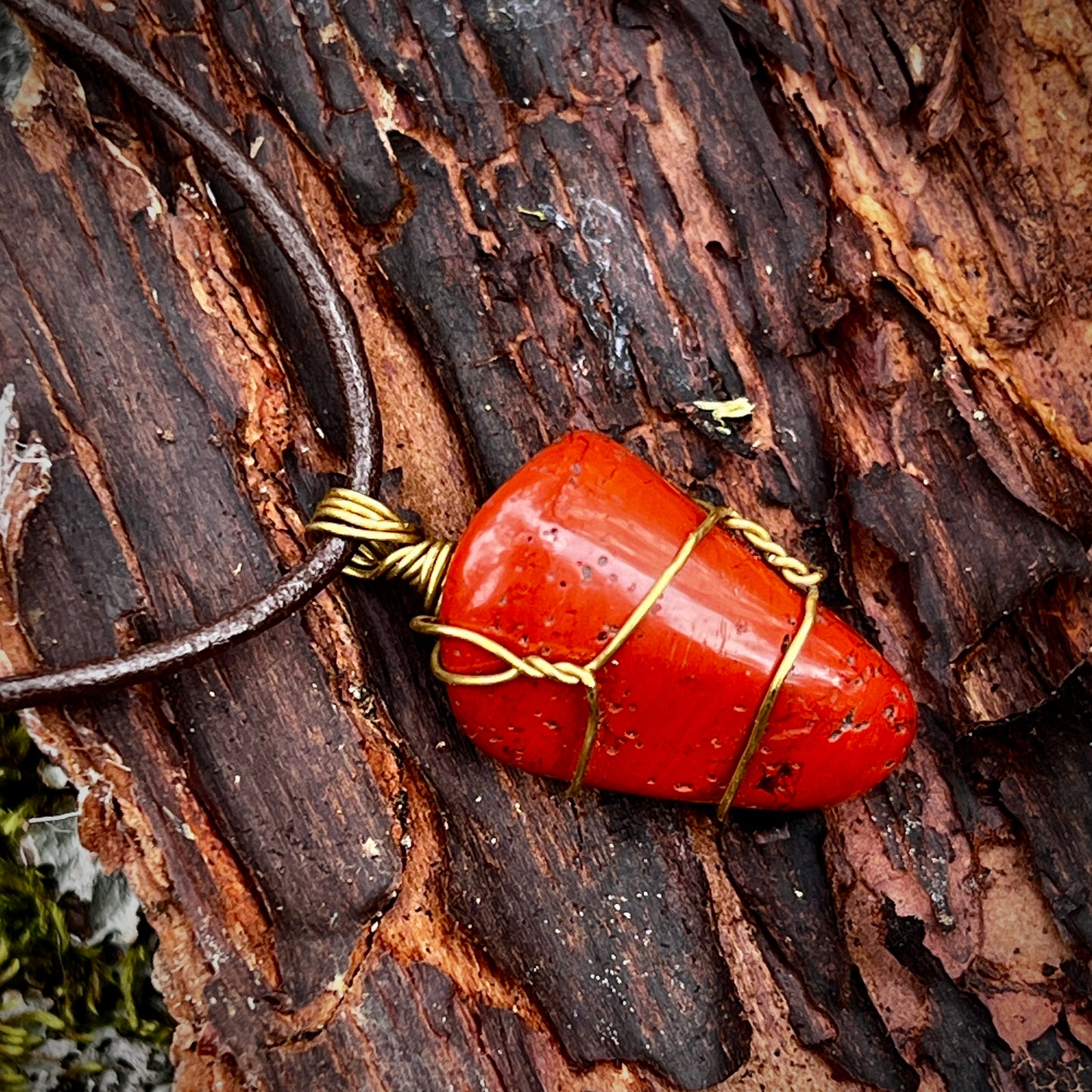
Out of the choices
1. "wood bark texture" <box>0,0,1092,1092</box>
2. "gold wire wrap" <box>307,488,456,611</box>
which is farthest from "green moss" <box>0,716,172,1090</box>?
"gold wire wrap" <box>307,488,456,611</box>

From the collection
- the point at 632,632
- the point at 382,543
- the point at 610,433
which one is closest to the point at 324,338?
the point at 382,543

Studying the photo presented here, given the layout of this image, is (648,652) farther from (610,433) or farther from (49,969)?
(49,969)

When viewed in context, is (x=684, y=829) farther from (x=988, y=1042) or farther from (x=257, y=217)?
(x=257, y=217)

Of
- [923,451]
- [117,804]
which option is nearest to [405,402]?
[117,804]

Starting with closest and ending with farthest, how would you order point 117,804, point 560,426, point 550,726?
1. point 117,804
2. point 550,726
3. point 560,426

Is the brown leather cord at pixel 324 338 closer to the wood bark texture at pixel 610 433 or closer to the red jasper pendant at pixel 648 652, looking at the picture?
the wood bark texture at pixel 610 433

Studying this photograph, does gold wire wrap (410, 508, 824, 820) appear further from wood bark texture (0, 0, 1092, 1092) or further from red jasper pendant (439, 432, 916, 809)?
wood bark texture (0, 0, 1092, 1092)
